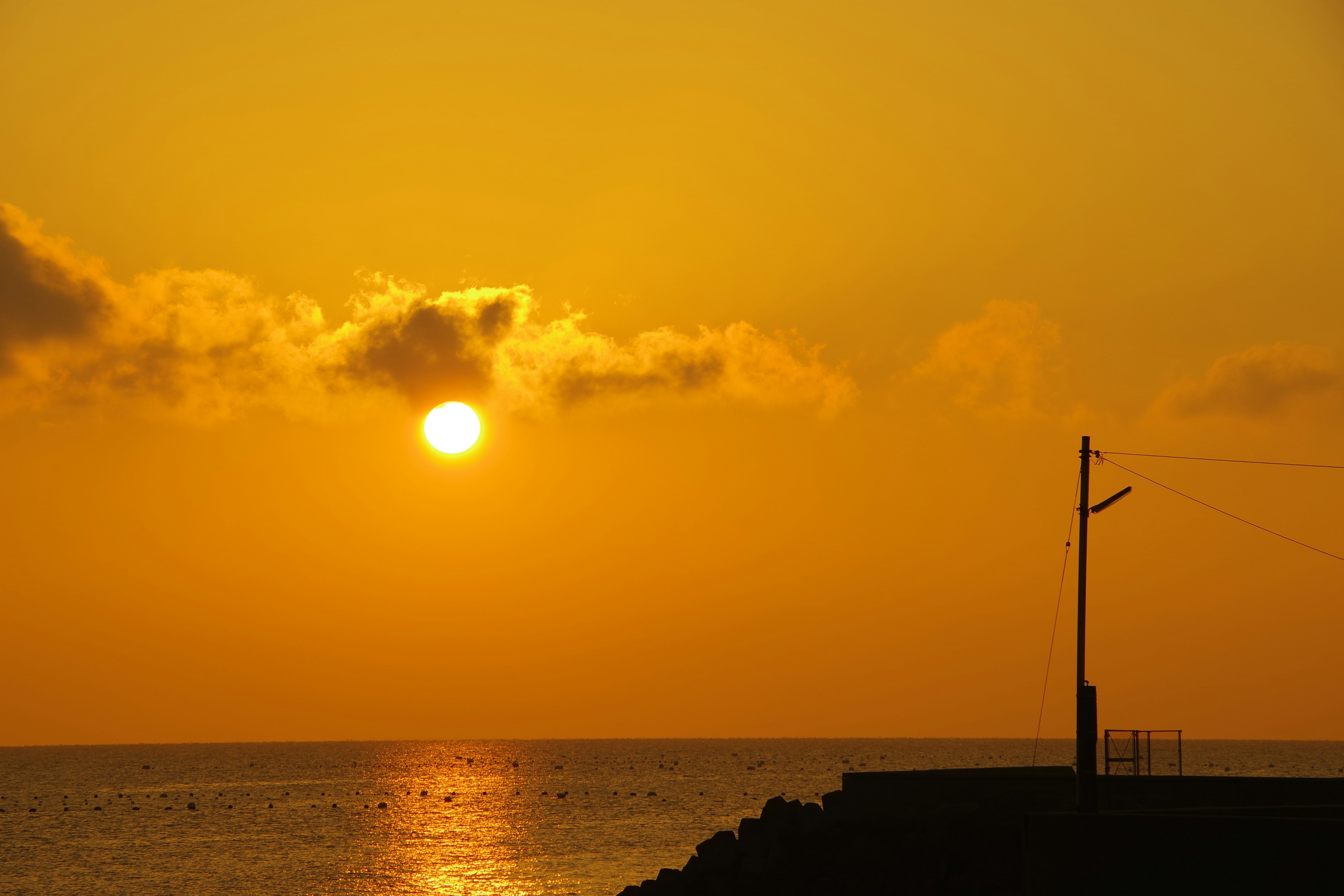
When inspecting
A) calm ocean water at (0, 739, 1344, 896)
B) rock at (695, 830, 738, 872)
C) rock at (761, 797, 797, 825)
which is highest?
rock at (761, 797, 797, 825)

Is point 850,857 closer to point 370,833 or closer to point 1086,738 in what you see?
point 1086,738

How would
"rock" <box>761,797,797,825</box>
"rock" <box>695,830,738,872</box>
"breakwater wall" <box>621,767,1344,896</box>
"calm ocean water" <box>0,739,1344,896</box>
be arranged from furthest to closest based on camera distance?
"calm ocean water" <box>0,739,1344,896</box> → "rock" <box>761,797,797,825</box> → "rock" <box>695,830,738,872</box> → "breakwater wall" <box>621,767,1344,896</box>

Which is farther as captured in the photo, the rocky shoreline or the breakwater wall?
the rocky shoreline

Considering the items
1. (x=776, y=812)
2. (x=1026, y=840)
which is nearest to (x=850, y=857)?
(x=776, y=812)

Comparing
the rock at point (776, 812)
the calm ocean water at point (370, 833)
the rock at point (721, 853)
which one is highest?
the rock at point (776, 812)

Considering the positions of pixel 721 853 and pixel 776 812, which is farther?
pixel 776 812

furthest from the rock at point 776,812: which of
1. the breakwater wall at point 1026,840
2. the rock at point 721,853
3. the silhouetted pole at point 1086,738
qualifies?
the silhouetted pole at point 1086,738

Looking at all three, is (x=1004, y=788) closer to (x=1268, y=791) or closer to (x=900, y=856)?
(x=900, y=856)

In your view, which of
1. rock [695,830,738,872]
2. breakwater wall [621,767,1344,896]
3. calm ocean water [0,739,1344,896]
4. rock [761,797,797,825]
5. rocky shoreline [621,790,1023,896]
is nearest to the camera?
breakwater wall [621,767,1344,896]

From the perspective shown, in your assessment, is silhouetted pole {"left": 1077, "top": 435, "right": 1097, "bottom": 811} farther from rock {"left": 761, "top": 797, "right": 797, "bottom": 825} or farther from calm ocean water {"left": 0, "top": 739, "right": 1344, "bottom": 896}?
calm ocean water {"left": 0, "top": 739, "right": 1344, "bottom": 896}

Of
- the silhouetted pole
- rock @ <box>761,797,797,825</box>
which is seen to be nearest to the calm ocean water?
rock @ <box>761,797,797,825</box>

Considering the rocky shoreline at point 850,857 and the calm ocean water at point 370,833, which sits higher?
the rocky shoreline at point 850,857

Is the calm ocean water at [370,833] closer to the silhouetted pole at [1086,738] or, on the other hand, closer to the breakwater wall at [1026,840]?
the breakwater wall at [1026,840]

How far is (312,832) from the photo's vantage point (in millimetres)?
98938
